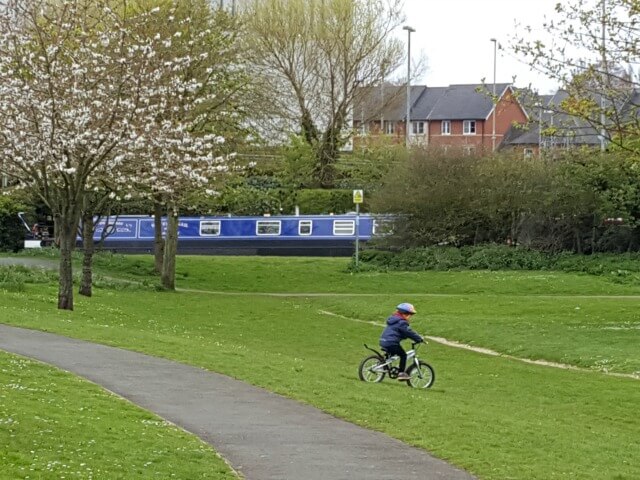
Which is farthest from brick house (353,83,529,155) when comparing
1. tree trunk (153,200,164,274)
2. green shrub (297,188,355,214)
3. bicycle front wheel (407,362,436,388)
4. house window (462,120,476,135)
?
bicycle front wheel (407,362,436,388)

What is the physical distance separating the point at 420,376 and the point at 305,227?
3516cm

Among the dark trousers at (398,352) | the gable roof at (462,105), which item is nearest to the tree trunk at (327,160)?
the gable roof at (462,105)

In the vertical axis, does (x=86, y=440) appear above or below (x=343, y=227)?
below

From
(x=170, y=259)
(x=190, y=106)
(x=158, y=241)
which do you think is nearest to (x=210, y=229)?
(x=158, y=241)

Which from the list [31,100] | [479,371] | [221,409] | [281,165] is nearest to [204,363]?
[221,409]

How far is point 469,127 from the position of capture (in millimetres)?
101938

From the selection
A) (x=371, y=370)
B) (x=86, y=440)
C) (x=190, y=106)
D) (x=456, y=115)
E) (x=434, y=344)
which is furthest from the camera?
(x=456, y=115)

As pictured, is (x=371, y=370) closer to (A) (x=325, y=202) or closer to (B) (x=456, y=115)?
(A) (x=325, y=202)

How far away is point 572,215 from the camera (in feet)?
148

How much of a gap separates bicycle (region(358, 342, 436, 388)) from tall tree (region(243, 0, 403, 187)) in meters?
40.4

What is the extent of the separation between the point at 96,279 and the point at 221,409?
2524 centimetres

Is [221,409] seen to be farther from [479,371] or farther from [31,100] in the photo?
[31,100]

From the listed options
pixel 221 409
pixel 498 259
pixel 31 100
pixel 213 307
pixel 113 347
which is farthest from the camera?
pixel 498 259

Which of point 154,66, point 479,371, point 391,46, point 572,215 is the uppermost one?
point 391,46
